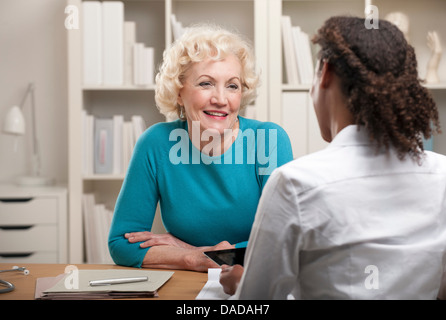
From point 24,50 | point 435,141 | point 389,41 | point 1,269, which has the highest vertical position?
point 24,50

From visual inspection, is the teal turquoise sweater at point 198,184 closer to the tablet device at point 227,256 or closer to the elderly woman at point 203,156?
the elderly woman at point 203,156

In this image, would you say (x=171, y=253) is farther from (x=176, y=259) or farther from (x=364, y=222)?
(x=364, y=222)

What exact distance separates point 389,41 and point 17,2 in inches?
106

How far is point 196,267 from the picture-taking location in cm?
125

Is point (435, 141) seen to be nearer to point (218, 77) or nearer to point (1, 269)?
point (218, 77)

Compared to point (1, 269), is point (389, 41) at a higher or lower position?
higher

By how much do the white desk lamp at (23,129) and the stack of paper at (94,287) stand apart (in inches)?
67.0

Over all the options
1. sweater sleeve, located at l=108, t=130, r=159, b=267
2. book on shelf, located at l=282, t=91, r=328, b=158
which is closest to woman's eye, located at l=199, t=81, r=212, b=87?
sweater sleeve, located at l=108, t=130, r=159, b=267

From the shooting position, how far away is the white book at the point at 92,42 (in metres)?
2.61

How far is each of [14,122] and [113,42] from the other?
0.67 meters

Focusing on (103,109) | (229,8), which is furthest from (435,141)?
(103,109)

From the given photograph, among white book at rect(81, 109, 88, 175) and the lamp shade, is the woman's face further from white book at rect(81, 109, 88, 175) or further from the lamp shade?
the lamp shade

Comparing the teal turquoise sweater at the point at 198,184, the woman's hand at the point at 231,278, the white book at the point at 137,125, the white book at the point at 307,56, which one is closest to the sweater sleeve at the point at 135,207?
the teal turquoise sweater at the point at 198,184

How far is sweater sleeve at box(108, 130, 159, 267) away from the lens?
1329 millimetres
